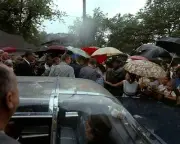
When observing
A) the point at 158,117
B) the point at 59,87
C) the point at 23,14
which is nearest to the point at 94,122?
the point at 59,87

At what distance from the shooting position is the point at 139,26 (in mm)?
30156

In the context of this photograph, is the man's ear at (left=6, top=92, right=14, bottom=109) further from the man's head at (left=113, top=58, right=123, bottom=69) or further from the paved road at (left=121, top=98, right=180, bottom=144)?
the man's head at (left=113, top=58, right=123, bottom=69)

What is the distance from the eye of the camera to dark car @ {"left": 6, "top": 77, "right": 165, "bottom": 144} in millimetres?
2562

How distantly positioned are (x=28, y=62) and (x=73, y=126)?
17.4ft

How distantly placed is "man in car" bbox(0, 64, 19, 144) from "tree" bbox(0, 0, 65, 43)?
25299 millimetres

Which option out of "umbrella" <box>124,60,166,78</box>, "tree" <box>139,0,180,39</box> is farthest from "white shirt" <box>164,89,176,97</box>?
"tree" <box>139,0,180,39</box>

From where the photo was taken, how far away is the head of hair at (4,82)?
1492 millimetres

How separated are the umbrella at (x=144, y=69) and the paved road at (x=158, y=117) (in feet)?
5.14

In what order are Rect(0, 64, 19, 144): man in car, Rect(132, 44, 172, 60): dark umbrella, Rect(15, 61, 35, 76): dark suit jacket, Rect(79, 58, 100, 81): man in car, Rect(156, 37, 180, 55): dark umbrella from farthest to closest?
Rect(132, 44, 172, 60): dark umbrella < Rect(156, 37, 180, 55): dark umbrella < Rect(79, 58, 100, 81): man in car < Rect(15, 61, 35, 76): dark suit jacket < Rect(0, 64, 19, 144): man in car

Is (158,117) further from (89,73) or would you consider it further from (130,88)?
(89,73)

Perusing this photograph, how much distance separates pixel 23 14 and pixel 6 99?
87.3 feet

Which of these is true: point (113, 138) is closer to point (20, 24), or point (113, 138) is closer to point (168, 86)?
point (168, 86)

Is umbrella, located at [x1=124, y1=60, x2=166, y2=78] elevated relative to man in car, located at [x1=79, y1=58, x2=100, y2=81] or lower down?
elevated

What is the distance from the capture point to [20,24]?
2766 cm
